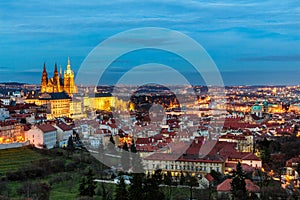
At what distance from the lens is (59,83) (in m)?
50.3

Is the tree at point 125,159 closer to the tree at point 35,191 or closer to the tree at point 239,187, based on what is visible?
the tree at point 35,191

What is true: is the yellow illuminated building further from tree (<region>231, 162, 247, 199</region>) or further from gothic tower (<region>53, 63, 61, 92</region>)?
tree (<region>231, 162, 247, 199</region>)

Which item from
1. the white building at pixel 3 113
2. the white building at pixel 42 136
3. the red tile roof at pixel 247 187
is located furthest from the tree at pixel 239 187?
the white building at pixel 3 113

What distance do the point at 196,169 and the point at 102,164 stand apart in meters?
3.70

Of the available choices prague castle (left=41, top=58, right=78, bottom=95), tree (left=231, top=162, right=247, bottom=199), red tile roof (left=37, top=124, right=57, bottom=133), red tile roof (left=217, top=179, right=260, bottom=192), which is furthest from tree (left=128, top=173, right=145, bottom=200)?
prague castle (left=41, top=58, right=78, bottom=95)

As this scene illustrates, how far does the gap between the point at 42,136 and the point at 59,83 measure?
96.1 feet

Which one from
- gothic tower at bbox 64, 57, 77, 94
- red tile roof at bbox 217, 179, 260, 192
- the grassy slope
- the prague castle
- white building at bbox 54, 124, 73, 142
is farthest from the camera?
gothic tower at bbox 64, 57, 77, 94

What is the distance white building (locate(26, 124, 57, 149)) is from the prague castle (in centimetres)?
2712

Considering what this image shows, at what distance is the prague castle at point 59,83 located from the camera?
49594 mm

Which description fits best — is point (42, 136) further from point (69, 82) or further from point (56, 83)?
point (69, 82)

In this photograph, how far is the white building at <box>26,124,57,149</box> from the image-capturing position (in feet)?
71.1

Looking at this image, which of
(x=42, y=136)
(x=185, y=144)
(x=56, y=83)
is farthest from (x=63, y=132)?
(x=56, y=83)

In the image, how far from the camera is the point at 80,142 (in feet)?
77.9

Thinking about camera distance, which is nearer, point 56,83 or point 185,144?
point 185,144
